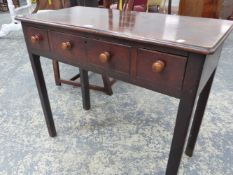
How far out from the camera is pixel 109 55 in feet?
2.57

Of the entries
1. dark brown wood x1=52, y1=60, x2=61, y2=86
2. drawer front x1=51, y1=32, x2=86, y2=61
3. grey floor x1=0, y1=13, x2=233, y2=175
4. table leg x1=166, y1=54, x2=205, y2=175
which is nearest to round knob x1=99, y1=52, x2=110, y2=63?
drawer front x1=51, y1=32, x2=86, y2=61

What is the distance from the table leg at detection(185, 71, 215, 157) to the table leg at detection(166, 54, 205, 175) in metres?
0.37

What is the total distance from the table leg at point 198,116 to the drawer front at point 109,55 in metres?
0.48

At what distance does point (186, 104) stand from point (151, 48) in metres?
0.22

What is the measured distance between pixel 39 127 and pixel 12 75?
101 cm

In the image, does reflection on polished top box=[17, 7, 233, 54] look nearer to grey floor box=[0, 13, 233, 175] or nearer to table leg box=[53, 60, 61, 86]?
grey floor box=[0, 13, 233, 175]

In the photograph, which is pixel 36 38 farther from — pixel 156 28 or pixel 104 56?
pixel 156 28

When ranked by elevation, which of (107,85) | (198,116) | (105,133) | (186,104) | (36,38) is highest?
(36,38)

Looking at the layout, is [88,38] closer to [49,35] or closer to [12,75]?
[49,35]

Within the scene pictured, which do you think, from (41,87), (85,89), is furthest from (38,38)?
(85,89)

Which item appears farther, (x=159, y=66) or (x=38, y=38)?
(x=38, y=38)

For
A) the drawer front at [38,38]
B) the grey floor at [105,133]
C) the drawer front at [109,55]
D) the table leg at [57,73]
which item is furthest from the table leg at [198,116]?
the table leg at [57,73]

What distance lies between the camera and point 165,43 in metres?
0.63

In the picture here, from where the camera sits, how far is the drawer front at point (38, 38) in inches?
38.5
